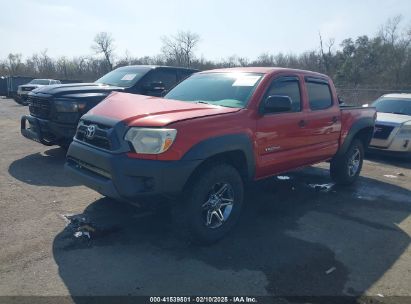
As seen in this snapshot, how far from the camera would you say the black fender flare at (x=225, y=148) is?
12.1 feet

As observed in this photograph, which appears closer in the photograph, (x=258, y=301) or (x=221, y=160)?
Answer: (x=258, y=301)

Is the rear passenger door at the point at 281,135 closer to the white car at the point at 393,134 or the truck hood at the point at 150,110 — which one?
the truck hood at the point at 150,110

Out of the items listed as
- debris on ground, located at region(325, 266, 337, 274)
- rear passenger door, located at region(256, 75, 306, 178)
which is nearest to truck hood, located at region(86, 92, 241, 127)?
rear passenger door, located at region(256, 75, 306, 178)

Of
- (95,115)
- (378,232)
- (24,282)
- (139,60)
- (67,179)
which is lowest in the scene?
(378,232)

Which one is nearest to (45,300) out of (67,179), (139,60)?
(67,179)

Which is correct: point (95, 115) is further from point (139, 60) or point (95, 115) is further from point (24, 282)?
point (139, 60)

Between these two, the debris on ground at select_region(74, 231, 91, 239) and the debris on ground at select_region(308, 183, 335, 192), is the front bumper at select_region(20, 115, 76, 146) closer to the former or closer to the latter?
the debris on ground at select_region(74, 231, 91, 239)

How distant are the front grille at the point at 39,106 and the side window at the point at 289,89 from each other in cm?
421

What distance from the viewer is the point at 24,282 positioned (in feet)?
10.4

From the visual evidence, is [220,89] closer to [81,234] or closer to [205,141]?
[205,141]

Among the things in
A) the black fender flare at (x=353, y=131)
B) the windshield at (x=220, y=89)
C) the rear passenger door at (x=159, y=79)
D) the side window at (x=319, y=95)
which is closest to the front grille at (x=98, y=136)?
the windshield at (x=220, y=89)

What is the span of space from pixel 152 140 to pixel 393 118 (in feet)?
25.2

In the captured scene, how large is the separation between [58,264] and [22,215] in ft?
4.69

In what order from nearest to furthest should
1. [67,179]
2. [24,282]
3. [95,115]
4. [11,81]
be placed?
[24,282], [95,115], [67,179], [11,81]
